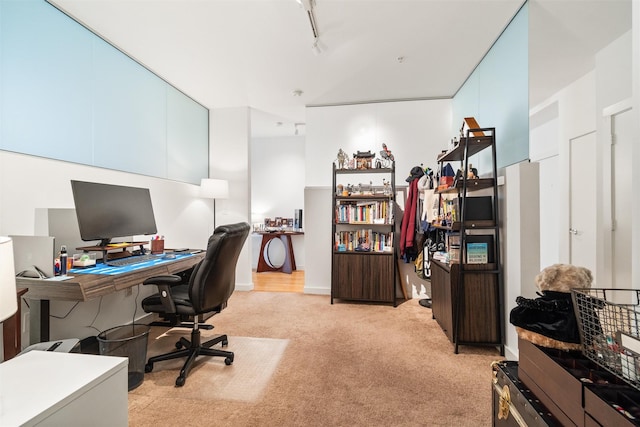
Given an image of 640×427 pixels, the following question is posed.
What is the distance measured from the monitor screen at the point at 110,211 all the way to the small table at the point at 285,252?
2788mm

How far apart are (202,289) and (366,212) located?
89.0 inches

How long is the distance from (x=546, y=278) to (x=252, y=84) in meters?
3.54

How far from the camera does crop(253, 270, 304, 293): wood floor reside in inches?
168

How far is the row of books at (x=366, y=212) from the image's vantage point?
3.52 meters

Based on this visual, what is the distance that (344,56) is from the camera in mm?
2869

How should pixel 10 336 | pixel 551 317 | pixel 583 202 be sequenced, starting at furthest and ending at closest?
1. pixel 583 202
2. pixel 10 336
3. pixel 551 317

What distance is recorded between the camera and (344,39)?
2.59 metres

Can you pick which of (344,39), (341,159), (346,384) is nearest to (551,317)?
(346,384)

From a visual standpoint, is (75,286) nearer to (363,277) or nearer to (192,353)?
(192,353)

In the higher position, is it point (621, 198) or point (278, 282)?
point (621, 198)

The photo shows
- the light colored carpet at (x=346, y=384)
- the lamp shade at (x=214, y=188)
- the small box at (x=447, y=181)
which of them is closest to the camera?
the light colored carpet at (x=346, y=384)

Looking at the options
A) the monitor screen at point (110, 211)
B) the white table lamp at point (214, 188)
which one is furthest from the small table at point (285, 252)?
the monitor screen at point (110, 211)

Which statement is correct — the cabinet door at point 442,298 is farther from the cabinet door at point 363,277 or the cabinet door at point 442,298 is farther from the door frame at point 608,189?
the door frame at point 608,189

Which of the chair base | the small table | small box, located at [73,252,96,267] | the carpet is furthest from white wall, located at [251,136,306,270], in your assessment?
small box, located at [73,252,96,267]
